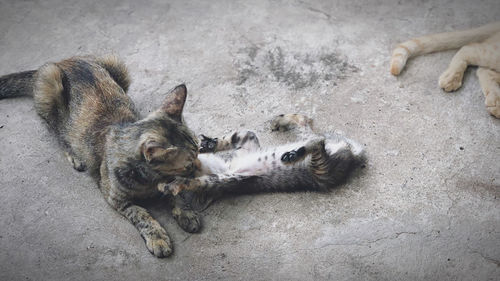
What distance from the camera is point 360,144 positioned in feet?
11.5

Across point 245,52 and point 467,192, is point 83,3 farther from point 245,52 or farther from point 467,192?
point 467,192

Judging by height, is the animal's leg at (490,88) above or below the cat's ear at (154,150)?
above

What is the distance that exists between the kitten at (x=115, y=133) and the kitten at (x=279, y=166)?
255 millimetres

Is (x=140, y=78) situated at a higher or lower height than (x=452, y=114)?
lower

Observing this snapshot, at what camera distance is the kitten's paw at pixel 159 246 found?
113 inches

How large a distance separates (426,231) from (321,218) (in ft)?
2.40

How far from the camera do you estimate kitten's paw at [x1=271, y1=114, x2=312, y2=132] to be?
3.66 m

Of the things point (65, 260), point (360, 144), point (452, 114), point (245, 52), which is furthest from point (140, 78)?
point (452, 114)

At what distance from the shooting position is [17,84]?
404 centimetres

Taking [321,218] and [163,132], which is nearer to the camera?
[163,132]

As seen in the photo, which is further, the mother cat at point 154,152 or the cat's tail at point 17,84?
the cat's tail at point 17,84

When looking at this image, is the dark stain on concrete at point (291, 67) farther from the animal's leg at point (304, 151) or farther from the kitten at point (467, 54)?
the animal's leg at point (304, 151)

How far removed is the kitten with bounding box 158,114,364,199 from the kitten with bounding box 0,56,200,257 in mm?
255

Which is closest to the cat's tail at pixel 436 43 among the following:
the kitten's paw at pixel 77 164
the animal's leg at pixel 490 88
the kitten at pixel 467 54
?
the kitten at pixel 467 54
